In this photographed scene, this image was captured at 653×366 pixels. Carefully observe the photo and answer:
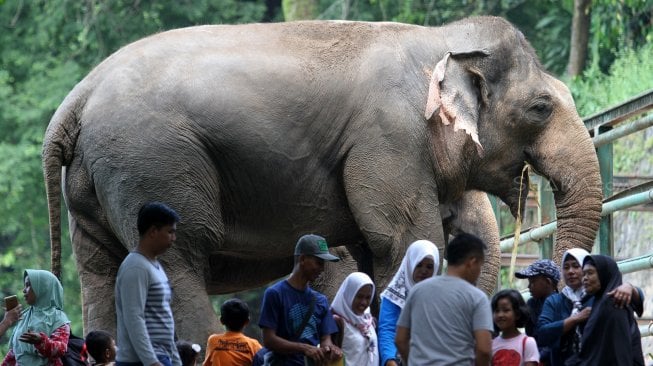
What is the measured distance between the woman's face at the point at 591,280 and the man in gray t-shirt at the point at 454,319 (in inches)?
48.9

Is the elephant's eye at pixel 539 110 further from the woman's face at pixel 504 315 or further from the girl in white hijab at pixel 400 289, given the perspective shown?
the woman's face at pixel 504 315

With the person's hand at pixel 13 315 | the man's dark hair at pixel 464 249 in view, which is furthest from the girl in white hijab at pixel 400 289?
the person's hand at pixel 13 315

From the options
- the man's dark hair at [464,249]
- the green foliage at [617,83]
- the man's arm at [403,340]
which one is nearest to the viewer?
the man's dark hair at [464,249]

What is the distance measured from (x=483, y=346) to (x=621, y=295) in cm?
142

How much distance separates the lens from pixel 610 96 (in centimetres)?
2183

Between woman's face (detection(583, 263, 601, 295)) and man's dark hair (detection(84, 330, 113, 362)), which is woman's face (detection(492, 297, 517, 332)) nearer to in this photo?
woman's face (detection(583, 263, 601, 295))

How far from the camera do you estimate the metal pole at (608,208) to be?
1208 centimetres

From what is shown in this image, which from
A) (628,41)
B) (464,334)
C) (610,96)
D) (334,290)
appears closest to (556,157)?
(334,290)

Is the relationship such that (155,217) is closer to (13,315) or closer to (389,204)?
(13,315)

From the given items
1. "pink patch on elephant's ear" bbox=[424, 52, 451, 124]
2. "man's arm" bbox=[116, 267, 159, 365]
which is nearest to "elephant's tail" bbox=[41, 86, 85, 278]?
"pink patch on elephant's ear" bbox=[424, 52, 451, 124]

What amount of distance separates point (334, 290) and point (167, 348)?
13.6 feet

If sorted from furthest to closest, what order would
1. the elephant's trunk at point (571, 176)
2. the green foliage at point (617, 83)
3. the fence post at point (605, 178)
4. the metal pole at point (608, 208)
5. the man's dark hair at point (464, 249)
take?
the green foliage at point (617, 83) → the fence post at point (605, 178) → the elephant's trunk at point (571, 176) → the metal pole at point (608, 208) → the man's dark hair at point (464, 249)

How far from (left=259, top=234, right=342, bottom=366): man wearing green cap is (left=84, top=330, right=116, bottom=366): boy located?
124 centimetres

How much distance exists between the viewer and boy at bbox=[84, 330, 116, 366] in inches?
432
